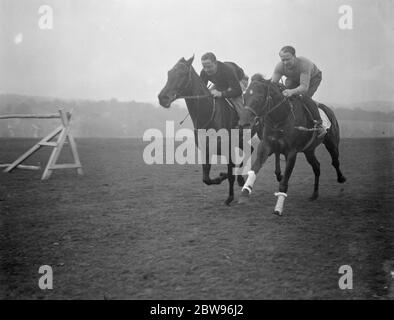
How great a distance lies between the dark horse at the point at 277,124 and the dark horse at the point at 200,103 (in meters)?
0.69

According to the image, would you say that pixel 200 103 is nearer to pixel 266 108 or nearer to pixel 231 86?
pixel 231 86

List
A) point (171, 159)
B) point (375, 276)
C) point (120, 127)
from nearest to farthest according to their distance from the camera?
1. point (375, 276)
2. point (171, 159)
3. point (120, 127)

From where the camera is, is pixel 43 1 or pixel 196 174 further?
pixel 196 174

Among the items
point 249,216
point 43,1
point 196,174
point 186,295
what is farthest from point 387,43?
point 196,174

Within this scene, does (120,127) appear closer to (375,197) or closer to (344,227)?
(375,197)

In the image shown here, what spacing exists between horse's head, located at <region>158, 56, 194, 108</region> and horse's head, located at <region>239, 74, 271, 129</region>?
3.95ft

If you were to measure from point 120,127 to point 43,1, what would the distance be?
17283 millimetres

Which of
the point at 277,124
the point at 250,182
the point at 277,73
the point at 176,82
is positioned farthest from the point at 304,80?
the point at 176,82

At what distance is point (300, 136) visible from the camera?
267 inches

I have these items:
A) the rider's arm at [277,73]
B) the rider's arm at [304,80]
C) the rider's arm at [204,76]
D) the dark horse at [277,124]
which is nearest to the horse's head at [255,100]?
the dark horse at [277,124]

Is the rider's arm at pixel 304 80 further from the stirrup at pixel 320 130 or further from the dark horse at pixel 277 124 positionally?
the stirrup at pixel 320 130

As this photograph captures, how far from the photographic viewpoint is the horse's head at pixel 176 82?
21.3 ft

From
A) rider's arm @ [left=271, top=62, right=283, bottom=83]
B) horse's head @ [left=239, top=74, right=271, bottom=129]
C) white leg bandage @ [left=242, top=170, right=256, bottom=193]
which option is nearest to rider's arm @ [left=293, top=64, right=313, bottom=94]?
rider's arm @ [left=271, top=62, right=283, bottom=83]

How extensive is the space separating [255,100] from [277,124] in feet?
2.39
